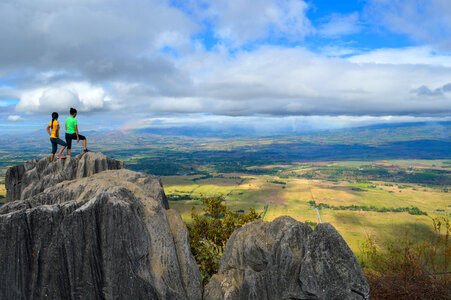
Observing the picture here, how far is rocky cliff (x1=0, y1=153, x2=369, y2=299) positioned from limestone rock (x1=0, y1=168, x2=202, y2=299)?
0.05 metres

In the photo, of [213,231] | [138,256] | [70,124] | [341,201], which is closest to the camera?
[138,256]

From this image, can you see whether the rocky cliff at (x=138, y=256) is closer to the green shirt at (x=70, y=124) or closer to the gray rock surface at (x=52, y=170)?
the gray rock surface at (x=52, y=170)

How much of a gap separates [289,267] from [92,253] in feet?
39.3

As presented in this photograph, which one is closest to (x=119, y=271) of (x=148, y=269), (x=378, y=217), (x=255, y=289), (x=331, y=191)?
(x=148, y=269)

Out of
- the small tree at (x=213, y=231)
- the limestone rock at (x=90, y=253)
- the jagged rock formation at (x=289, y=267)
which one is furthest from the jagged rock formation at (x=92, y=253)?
the small tree at (x=213, y=231)

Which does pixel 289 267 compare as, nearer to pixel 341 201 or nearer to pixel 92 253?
pixel 92 253

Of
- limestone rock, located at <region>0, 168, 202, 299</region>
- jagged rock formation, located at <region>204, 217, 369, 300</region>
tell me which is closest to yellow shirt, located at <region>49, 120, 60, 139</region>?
limestone rock, located at <region>0, 168, 202, 299</region>

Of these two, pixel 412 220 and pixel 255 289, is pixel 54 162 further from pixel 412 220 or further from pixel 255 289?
pixel 412 220

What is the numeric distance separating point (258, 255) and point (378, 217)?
129664 millimetres

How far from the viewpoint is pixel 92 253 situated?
14500 mm

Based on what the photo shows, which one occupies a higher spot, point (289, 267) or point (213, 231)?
point (289, 267)

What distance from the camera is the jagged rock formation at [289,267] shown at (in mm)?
14914

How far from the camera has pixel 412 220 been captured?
11581 centimetres

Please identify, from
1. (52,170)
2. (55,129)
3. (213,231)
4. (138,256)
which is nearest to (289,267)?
(138,256)
